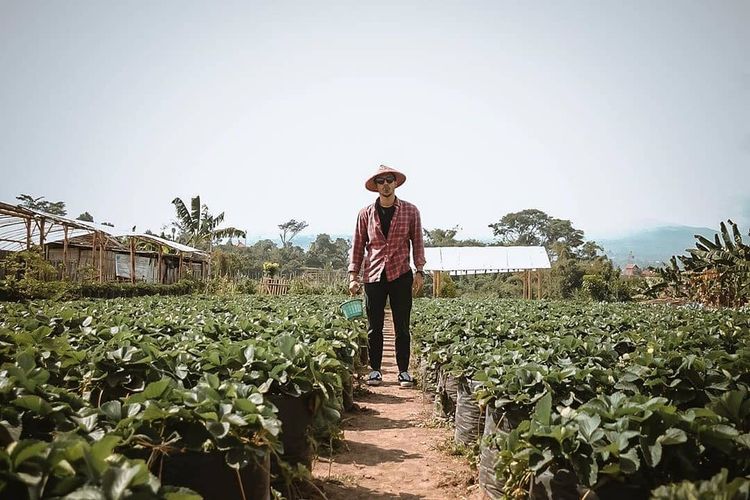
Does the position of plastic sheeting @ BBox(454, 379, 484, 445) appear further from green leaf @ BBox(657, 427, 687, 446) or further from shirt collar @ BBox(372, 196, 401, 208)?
shirt collar @ BBox(372, 196, 401, 208)

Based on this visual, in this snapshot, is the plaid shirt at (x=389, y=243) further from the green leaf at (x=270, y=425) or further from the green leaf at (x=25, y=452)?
the green leaf at (x=25, y=452)

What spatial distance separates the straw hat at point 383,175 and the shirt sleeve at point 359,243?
0.42m

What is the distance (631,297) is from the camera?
78.6 feet

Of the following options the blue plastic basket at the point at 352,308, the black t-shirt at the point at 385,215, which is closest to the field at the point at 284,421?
the black t-shirt at the point at 385,215

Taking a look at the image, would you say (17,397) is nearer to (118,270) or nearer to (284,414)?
(284,414)

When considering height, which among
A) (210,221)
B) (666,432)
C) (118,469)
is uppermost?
(210,221)

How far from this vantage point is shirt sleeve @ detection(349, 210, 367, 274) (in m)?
5.63

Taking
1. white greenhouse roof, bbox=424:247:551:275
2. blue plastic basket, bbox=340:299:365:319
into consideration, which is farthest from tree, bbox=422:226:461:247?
blue plastic basket, bbox=340:299:365:319

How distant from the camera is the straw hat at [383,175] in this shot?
18.3 ft

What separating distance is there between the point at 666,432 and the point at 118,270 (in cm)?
2796

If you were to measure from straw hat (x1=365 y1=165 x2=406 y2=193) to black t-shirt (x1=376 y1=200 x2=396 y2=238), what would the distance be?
1.05 feet

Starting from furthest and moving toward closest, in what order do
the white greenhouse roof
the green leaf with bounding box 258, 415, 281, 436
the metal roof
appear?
the white greenhouse roof, the metal roof, the green leaf with bounding box 258, 415, 281, 436

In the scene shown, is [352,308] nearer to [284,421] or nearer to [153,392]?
[284,421]

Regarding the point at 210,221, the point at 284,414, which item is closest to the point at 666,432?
the point at 284,414
